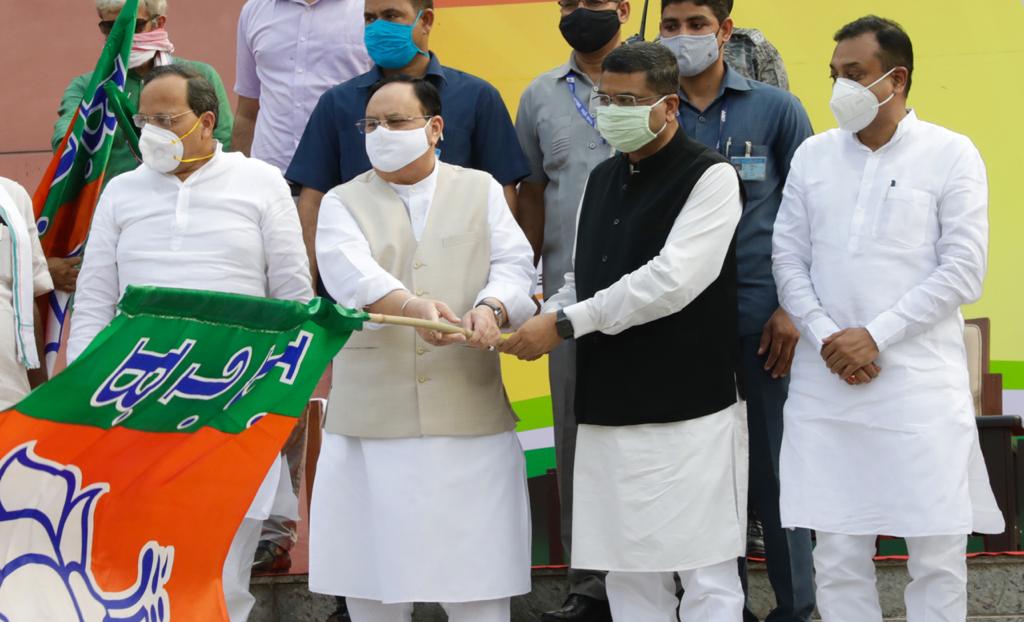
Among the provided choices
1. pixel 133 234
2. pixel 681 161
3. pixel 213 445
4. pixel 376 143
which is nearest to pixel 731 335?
pixel 681 161

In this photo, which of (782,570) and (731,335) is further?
(782,570)

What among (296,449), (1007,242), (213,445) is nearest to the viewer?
(213,445)

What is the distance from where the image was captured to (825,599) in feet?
14.8

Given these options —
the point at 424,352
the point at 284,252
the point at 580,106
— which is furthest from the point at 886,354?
the point at 284,252

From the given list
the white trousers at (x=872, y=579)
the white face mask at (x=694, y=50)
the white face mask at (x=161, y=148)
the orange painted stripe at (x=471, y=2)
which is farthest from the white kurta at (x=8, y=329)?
the white trousers at (x=872, y=579)

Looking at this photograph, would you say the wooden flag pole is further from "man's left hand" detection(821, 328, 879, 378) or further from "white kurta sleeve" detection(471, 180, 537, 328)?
"man's left hand" detection(821, 328, 879, 378)

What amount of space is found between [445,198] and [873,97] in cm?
130

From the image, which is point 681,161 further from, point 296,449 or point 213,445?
point 296,449

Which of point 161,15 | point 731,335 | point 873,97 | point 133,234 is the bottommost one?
point 731,335

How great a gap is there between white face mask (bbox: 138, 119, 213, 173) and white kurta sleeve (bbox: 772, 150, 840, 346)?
1.84 metres

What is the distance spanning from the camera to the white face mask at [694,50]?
5.03 metres

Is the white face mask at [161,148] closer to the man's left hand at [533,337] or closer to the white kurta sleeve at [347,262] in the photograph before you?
the white kurta sleeve at [347,262]

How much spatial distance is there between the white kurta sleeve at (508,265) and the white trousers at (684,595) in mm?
828

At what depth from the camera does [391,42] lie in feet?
17.3
